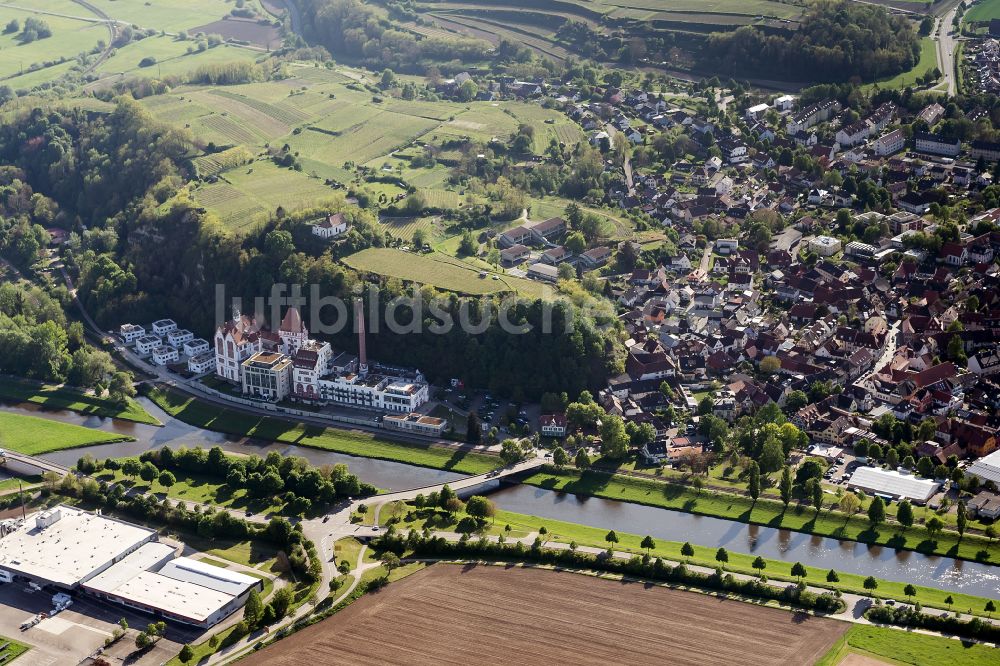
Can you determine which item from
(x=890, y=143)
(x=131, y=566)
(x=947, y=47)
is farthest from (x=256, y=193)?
(x=947, y=47)

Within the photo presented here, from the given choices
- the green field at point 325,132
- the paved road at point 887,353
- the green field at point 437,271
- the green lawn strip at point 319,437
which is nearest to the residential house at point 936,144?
the paved road at point 887,353

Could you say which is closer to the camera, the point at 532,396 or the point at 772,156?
the point at 532,396

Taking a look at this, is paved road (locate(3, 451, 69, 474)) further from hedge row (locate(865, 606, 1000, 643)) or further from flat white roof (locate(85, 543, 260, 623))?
hedge row (locate(865, 606, 1000, 643))

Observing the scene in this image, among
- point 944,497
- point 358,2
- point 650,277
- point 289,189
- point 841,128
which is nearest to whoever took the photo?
point 944,497

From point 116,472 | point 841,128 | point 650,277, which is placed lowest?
point 116,472

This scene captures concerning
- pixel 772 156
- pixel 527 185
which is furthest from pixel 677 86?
pixel 527 185

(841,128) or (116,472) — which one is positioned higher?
(841,128)

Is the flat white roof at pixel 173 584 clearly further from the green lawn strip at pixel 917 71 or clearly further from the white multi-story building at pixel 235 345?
the green lawn strip at pixel 917 71

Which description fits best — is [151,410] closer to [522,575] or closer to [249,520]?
[249,520]
